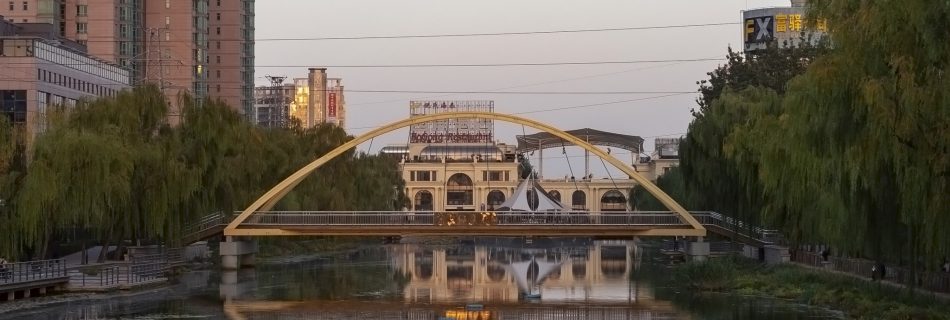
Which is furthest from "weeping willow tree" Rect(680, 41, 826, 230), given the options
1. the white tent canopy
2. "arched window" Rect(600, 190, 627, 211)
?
"arched window" Rect(600, 190, 627, 211)

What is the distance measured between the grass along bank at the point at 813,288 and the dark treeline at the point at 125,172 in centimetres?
2069

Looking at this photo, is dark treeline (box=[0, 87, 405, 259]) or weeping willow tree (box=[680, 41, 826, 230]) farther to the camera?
weeping willow tree (box=[680, 41, 826, 230])

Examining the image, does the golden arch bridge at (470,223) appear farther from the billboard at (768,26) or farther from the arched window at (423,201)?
the arched window at (423,201)

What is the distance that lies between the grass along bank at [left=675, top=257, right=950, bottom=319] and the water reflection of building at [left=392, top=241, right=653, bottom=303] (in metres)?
2.76

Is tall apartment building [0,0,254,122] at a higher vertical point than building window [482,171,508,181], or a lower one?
higher

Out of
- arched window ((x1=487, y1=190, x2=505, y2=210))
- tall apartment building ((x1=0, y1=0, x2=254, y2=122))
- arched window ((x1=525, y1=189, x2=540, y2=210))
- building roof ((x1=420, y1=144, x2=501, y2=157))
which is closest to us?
arched window ((x1=525, y1=189, x2=540, y2=210))

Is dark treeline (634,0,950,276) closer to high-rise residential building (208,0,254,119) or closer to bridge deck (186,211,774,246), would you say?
bridge deck (186,211,774,246)

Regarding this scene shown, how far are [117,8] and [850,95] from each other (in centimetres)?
10089

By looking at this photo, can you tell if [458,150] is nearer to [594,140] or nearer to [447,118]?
[594,140]

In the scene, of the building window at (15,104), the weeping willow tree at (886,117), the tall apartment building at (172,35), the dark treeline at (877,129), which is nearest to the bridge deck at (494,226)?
the dark treeline at (877,129)

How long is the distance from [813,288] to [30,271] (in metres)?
25.9

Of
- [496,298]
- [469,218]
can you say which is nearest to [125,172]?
[496,298]

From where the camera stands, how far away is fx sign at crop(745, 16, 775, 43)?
11219 cm

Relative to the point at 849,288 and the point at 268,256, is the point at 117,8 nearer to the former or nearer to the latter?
the point at 268,256
